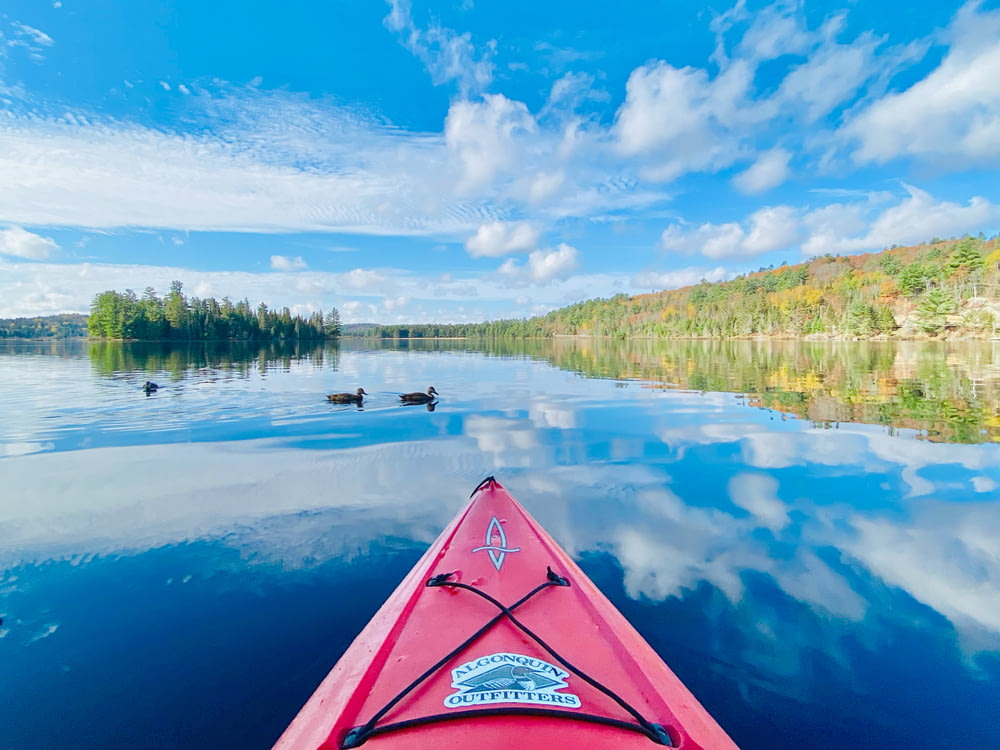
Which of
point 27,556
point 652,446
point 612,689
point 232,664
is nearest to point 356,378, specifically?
point 652,446

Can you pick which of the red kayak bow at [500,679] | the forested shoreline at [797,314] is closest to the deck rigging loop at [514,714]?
the red kayak bow at [500,679]

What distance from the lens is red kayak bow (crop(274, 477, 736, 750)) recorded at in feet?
7.77

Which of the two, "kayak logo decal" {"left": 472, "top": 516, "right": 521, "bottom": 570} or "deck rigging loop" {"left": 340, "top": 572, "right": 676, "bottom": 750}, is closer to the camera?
"deck rigging loop" {"left": 340, "top": 572, "right": 676, "bottom": 750}

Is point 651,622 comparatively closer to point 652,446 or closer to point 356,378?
point 652,446

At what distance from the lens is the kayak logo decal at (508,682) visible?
2506mm

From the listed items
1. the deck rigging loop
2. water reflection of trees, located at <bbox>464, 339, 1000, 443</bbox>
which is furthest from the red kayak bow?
water reflection of trees, located at <bbox>464, 339, 1000, 443</bbox>

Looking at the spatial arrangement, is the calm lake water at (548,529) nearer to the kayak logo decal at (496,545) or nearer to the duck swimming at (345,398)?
the kayak logo decal at (496,545)

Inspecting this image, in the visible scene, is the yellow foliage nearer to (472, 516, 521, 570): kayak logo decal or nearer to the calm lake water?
the calm lake water

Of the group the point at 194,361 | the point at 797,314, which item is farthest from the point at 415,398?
the point at 797,314

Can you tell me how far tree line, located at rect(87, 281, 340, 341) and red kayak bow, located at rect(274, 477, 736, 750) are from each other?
378 ft

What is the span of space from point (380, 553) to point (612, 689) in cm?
448

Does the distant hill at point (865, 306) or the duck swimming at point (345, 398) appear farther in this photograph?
the distant hill at point (865, 306)

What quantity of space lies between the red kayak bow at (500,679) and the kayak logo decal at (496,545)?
0.19m

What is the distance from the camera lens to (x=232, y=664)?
4363 mm
